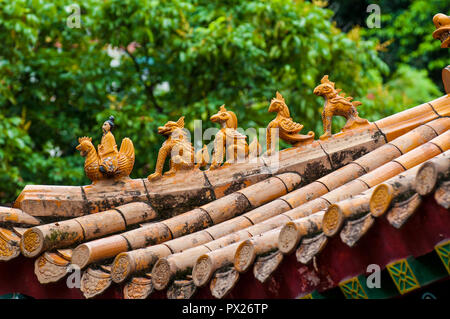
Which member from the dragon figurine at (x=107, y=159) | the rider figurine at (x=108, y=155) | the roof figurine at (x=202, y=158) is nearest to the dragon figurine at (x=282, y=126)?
the roof figurine at (x=202, y=158)

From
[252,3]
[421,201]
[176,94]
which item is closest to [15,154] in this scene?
[176,94]

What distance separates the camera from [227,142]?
614 cm

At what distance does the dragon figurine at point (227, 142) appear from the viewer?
612 centimetres

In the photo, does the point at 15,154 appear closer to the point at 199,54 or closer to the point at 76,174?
the point at 76,174

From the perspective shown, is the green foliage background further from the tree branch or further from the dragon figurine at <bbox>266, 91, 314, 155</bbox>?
the dragon figurine at <bbox>266, 91, 314, 155</bbox>

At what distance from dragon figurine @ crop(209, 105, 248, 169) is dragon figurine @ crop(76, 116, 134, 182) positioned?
718 millimetres

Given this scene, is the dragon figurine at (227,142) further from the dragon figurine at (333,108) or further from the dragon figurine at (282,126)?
the dragon figurine at (333,108)

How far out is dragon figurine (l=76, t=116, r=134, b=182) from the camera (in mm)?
6039

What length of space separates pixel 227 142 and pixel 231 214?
2.05ft

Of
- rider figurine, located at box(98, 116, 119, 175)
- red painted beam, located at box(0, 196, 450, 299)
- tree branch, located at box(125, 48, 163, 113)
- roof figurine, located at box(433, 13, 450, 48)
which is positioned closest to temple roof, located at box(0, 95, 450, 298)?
red painted beam, located at box(0, 196, 450, 299)

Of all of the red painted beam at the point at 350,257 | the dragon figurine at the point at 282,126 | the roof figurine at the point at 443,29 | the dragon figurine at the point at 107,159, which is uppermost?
the roof figurine at the point at 443,29

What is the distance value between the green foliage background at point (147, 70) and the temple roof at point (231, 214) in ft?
20.4

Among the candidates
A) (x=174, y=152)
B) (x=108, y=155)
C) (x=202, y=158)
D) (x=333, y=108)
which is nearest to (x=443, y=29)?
(x=333, y=108)

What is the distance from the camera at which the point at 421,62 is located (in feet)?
75.7
